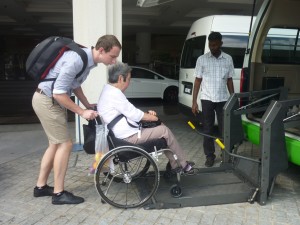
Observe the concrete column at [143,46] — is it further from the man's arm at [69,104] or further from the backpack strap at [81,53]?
the man's arm at [69,104]

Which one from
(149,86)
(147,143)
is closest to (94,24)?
(147,143)

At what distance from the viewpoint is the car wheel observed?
12.5 m

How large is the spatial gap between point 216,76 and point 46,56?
218cm

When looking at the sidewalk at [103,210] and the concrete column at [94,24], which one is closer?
the sidewalk at [103,210]

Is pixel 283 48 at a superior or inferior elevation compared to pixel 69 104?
superior

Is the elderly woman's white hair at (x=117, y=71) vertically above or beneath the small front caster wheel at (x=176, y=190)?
above

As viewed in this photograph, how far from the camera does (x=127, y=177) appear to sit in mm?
3465

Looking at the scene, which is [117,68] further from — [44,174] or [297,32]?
[297,32]

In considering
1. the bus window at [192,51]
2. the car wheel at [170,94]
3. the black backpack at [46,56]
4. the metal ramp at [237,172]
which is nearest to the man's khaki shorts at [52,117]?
the black backpack at [46,56]

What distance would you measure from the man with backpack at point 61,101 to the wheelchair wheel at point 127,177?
1.20 feet

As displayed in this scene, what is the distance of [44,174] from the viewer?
144 inches

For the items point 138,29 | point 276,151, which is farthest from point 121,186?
point 138,29

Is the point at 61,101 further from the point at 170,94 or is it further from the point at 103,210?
the point at 170,94

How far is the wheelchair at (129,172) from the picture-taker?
3262 millimetres
